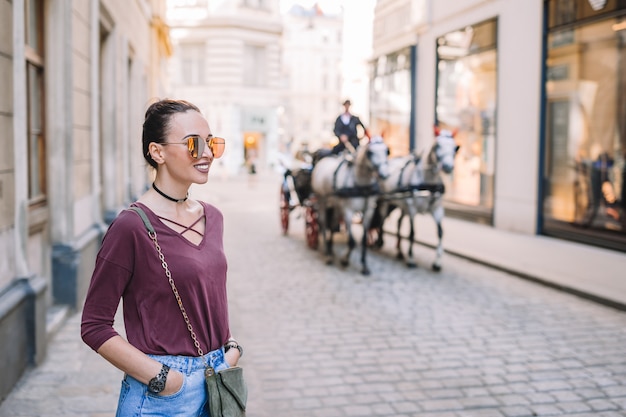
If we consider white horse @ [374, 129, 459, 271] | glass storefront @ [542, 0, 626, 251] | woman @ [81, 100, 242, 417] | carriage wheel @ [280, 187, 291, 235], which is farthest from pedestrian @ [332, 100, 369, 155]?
woman @ [81, 100, 242, 417]

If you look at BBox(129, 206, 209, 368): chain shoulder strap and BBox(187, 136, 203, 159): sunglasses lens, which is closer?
BBox(129, 206, 209, 368): chain shoulder strap

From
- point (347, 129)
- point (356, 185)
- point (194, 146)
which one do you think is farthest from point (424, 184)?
point (194, 146)

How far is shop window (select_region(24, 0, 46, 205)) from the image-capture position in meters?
6.53

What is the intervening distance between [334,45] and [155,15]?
2435 inches

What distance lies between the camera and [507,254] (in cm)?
1138

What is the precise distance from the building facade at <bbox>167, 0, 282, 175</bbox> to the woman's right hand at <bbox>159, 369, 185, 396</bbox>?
1478 inches

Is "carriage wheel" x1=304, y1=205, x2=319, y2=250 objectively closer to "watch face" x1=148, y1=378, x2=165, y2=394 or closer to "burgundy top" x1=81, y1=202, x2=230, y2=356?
"burgundy top" x1=81, y1=202, x2=230, y2=356

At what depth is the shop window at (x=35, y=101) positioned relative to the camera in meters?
6.53

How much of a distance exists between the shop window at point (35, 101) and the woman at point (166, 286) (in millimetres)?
4699

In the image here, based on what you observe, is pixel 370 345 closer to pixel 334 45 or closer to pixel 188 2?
pixel 188 2

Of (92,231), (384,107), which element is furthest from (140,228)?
(384,107)

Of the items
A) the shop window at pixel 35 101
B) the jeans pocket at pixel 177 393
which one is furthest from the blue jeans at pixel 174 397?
the shop window at pixel 35 101

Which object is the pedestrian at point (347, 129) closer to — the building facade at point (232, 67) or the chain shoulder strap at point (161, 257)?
the chain shoulder strap at point (161, 257)

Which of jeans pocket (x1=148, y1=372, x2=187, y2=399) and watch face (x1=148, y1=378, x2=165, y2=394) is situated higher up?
watch face (x1=148, y1=378, x2=165, y2=394)
